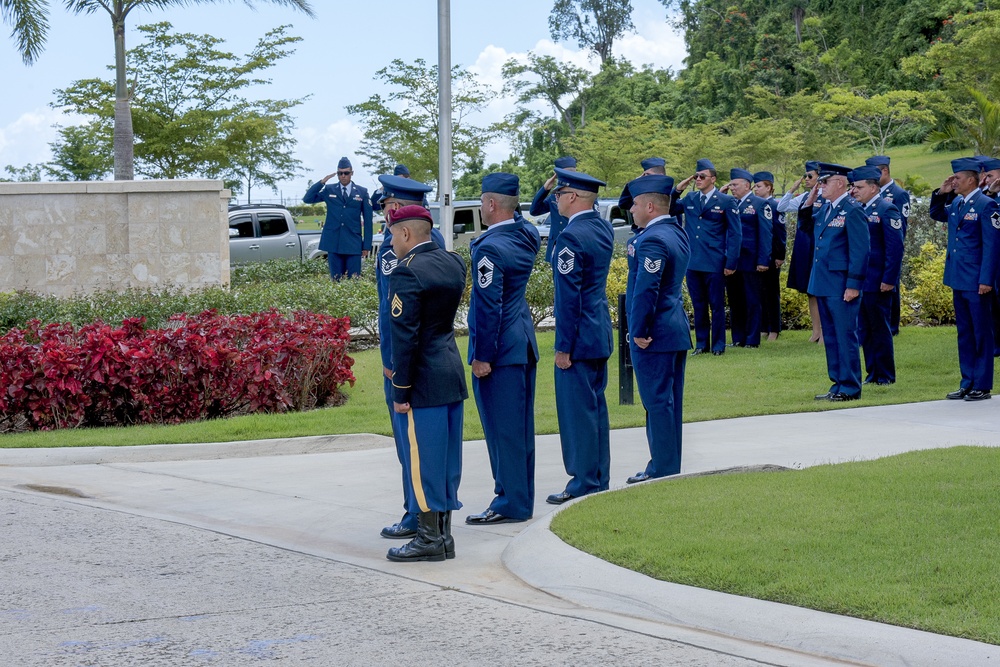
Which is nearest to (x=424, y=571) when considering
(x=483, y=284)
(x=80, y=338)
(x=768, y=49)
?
(x=483, y=284)

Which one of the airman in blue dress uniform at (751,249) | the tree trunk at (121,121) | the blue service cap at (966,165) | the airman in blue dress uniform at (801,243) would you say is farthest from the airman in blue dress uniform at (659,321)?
the tree trunk at (121,121)

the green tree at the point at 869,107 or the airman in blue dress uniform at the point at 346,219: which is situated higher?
the green tree at the point at 869,107

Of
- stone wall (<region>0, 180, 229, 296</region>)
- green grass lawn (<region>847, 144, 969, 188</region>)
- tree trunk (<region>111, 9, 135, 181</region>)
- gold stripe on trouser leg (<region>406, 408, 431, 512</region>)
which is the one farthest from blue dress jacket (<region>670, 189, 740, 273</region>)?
green grass lawn (<region>847, 144, 969, 188</region>)

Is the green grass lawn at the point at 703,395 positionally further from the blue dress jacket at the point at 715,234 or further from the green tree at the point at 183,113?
the green tree at the point at 183,113

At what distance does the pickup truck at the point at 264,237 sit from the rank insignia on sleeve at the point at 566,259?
21.0 metres

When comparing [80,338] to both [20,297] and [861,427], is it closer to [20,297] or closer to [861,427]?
[20,297]

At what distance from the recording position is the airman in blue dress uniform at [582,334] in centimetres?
769

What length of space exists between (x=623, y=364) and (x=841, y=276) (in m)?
2.17

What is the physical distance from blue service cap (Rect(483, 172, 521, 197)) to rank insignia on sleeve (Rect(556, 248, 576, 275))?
50cm

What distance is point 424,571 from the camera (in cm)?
638

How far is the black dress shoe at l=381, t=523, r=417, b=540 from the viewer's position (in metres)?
7.06

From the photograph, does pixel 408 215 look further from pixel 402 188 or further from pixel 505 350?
pixel 505 350

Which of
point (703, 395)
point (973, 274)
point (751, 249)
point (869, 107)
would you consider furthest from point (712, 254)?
point (869, 107)

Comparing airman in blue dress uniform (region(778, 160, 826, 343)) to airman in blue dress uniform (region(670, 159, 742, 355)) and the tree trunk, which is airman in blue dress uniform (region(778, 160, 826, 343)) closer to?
airman in blue dress uniform (region(670, 159, 742, 355))
